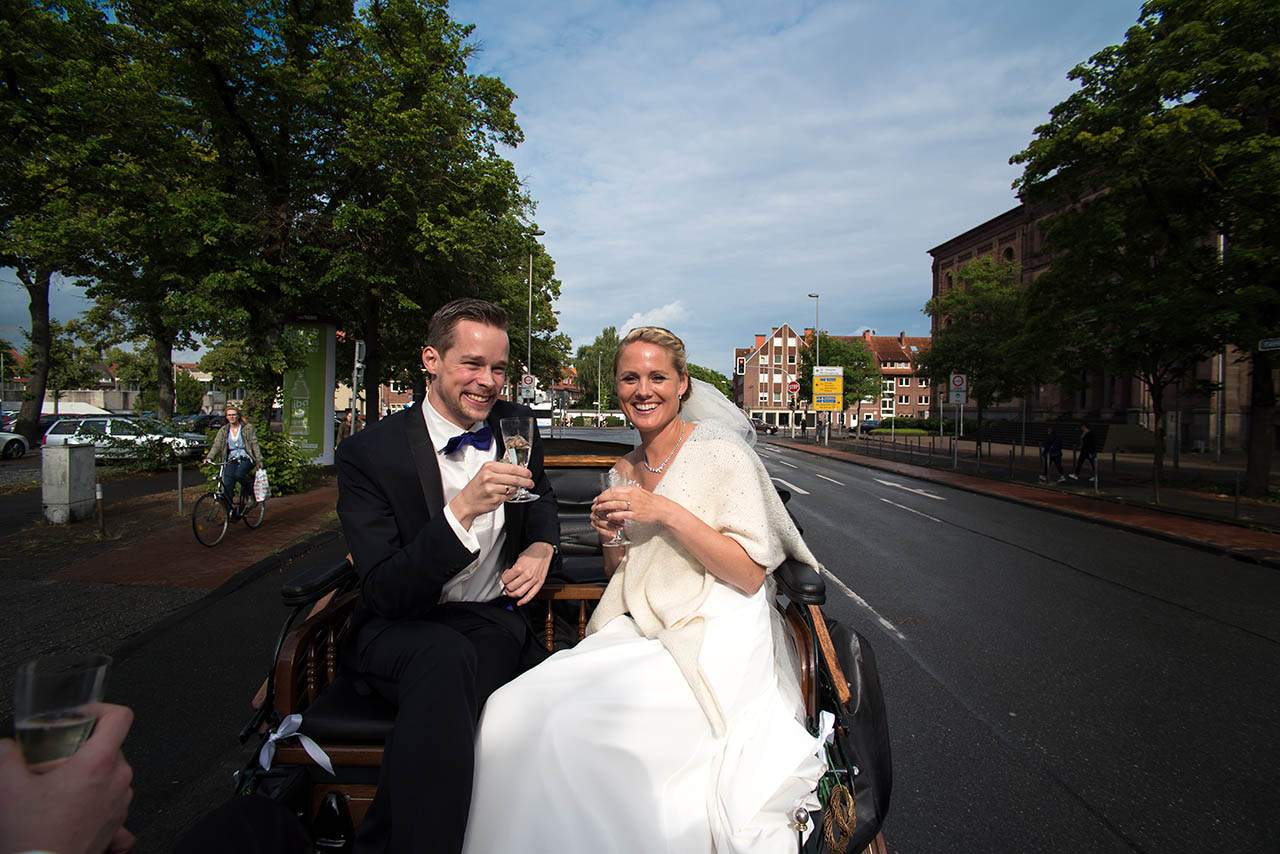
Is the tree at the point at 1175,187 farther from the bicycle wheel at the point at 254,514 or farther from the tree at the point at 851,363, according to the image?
the tree at the point at 851,363

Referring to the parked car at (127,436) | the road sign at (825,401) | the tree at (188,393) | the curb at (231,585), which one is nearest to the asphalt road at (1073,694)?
the curb at (231,585)

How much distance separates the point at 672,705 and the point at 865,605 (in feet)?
14.5

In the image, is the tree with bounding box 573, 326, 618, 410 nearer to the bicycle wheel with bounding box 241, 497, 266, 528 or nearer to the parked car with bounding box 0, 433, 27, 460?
the parked car with bounding box 0, 433, 27, 460

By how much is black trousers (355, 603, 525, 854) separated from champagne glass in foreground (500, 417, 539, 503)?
500 millimetres

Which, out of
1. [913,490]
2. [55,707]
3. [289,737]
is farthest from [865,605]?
[913,490]

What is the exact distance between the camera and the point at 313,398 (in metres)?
17.0

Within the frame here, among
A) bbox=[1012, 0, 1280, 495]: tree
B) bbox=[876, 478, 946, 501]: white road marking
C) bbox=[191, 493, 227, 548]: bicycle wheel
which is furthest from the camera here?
bbox=[876, 478, 946, 501]: white road marking

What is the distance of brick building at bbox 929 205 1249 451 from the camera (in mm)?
25453

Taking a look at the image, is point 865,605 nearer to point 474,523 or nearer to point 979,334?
point 474,523

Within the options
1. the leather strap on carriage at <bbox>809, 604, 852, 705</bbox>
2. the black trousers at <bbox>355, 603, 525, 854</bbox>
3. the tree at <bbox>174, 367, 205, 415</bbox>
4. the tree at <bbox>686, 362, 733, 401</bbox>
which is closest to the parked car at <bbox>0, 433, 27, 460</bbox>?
the black trousers at <bbox>355, 603, 525, 854</bbox>

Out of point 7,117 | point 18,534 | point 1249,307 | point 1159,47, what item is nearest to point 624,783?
point 18,534

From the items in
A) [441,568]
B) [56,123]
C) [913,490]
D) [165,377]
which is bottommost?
[913,490]

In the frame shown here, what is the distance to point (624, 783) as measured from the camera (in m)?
1.73

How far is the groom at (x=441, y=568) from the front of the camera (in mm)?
1672
